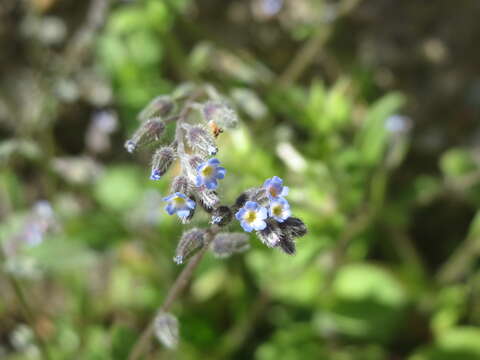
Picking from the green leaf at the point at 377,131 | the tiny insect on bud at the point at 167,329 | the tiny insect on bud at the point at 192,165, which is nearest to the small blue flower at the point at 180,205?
the tiny insect on bud at the point at 192,165

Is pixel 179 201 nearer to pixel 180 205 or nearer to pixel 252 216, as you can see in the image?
pixel 180 205

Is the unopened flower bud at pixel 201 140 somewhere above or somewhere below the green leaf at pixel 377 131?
below

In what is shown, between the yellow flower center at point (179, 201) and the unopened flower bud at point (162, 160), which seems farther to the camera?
the unopened flower bud at point (162, 160)

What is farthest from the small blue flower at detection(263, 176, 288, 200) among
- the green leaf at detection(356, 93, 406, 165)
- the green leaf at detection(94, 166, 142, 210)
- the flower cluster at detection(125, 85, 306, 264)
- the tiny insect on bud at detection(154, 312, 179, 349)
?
the green leaf at detection(94, 166, 142, 210)

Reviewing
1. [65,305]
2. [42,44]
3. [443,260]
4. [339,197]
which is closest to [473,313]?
[443,260]

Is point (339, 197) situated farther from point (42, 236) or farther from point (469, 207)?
point (42, 236)

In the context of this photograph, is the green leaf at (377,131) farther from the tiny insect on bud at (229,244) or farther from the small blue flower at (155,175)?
the small blue flower at (155,175)
